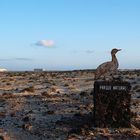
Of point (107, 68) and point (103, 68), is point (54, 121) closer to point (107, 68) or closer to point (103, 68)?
point (103, 68)

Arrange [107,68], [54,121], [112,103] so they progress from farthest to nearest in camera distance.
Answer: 1. [54,121]
2. [107,68]
3. [112,103]

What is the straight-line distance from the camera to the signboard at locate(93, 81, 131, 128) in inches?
805

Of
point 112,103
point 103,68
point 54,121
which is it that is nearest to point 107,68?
point 103,68

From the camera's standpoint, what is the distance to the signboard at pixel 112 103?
Answer: 20453 mm

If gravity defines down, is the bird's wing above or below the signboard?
above

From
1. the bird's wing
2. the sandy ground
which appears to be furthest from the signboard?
the bird's wing

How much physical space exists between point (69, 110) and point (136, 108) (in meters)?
3.06

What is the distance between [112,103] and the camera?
20.6 metres

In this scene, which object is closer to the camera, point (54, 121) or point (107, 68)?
point (107, 68)

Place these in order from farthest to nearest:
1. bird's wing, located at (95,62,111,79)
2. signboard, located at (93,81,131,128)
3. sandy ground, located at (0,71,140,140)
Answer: bird's wing, located at (95,62,111,79)
signboard, located at (93,81,131,128)
sandy ground, located at (0,71,140,140)

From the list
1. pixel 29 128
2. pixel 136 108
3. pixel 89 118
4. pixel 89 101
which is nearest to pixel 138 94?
pixel 89 101

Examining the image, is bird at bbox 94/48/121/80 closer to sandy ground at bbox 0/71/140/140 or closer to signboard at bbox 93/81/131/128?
signboard at bbox 93/81/131/128

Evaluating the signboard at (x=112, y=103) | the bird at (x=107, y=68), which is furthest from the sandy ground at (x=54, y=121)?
the bird at (x=107, y=68)

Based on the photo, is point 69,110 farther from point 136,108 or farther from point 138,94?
point 138,94
